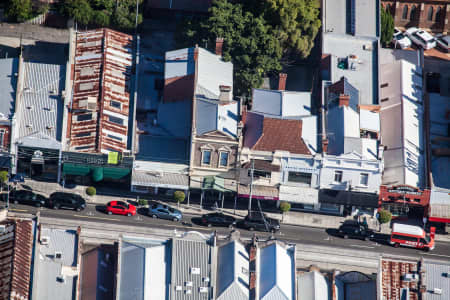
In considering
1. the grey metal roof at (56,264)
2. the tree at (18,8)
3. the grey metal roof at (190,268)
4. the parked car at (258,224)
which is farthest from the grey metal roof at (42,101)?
the parked car at (258,224)

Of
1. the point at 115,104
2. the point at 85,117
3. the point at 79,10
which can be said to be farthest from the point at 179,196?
the point at 79,10

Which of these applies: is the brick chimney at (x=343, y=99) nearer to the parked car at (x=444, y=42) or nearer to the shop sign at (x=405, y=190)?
the shop sign at (x=405, y=190)

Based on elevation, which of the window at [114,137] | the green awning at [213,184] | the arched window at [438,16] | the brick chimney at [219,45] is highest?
the arched window at [438,16]

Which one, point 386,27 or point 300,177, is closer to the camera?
point 300,177

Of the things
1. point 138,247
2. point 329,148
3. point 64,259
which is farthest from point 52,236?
point 329,148

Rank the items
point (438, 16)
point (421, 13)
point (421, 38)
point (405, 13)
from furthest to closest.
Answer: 1. point (438, 16)
2. point (405, 13)
3. point (421, 13)
4. point (421, 38)

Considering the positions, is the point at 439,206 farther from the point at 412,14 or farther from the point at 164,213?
the point at 412,14
